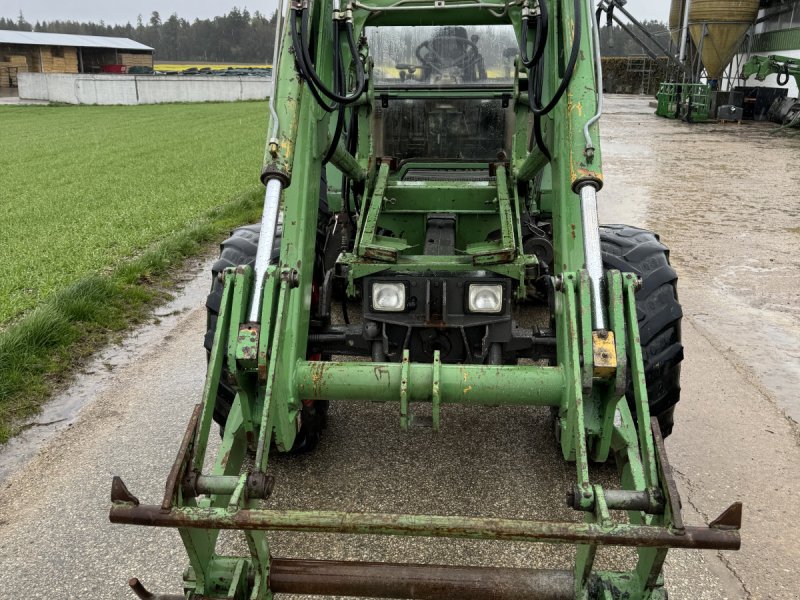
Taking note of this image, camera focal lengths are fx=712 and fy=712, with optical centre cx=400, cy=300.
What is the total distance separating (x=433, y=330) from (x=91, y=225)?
7.40m

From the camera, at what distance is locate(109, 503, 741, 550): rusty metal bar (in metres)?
2.10

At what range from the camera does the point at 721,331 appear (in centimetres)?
557

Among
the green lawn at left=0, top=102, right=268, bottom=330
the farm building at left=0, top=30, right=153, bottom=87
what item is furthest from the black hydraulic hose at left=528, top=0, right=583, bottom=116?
the farm building at left=0, top=30, right=153, bottom=87

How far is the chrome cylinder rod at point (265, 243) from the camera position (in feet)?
9.25

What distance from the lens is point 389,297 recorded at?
3373 millimetres

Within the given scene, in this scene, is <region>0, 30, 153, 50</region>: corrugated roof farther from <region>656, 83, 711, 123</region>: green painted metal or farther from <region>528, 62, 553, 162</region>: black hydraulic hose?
<region>528, 62, 553, 162</region>: black hydraulic hose

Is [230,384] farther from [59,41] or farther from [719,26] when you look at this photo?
[59,41]

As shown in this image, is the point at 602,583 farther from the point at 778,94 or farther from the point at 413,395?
the point at 778,94

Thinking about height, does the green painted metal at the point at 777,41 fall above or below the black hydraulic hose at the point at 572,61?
above

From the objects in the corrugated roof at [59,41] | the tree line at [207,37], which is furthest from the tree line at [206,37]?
the corrugated roof at [59,41]

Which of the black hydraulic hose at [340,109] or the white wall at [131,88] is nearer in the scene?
the black hydraulic hose at [340,109]

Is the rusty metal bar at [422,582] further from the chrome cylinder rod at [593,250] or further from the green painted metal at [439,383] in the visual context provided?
the chrome cylinder rod at [593,250]

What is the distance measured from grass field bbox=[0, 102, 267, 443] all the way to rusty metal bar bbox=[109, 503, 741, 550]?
2.27 m

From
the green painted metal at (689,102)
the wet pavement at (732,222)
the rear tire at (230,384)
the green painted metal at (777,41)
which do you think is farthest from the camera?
the green painted metal at (689,102)
